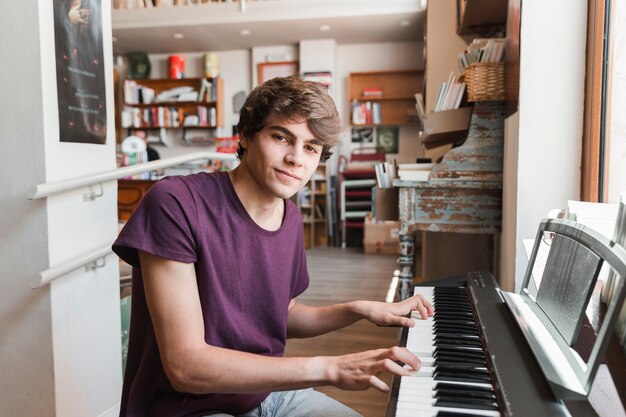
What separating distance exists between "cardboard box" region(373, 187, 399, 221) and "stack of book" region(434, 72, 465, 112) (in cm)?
51

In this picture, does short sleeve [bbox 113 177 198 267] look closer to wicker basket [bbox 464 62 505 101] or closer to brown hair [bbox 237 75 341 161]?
brown hair [bbox 237 75 341 161]

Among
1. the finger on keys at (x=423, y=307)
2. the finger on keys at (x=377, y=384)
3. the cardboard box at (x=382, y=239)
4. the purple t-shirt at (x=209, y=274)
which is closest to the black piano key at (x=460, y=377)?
the finger on keys at (x=377, y=384)

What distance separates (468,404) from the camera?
0.78 m

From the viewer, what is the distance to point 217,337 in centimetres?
109

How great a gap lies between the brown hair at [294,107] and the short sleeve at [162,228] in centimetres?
23

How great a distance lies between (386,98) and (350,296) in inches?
139

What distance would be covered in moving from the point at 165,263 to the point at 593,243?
28.6 inches

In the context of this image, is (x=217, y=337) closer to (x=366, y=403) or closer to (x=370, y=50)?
(x=366, y=403)

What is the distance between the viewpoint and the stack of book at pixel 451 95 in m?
2.67

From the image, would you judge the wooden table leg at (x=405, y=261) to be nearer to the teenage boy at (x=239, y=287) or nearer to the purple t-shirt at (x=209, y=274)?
the teenage boy at (x=239, y=287)

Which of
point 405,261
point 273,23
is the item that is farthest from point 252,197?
point 273,23

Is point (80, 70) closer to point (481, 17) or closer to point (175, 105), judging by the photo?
point (481, 17)

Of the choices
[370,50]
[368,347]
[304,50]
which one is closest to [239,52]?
[304,50]

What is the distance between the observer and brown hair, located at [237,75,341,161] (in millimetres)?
1104
